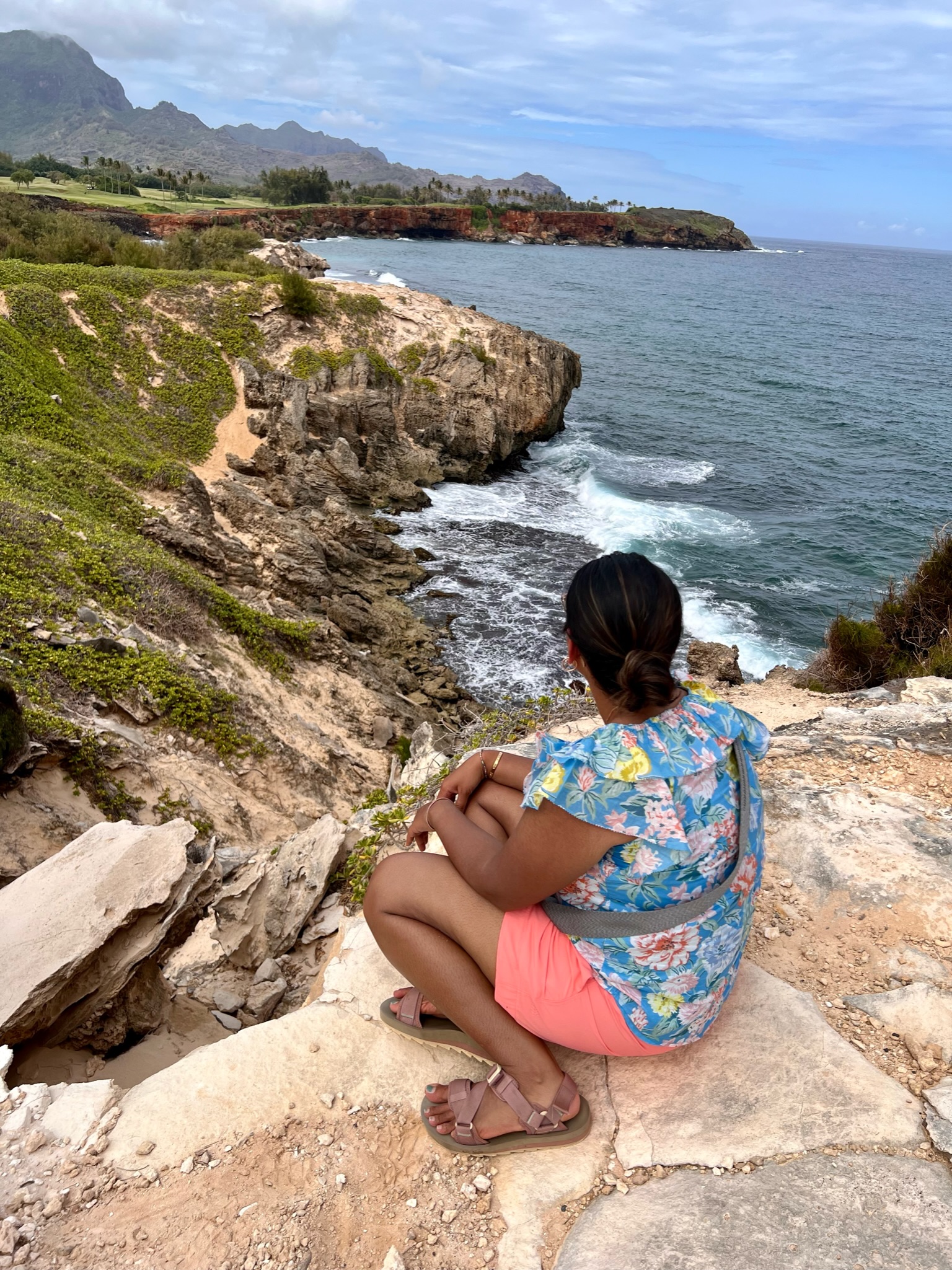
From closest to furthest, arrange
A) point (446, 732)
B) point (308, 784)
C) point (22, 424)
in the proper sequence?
point (308, 784) → point (446, 732) → point (22, 424)

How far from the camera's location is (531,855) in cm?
246

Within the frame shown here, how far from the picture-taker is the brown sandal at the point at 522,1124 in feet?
8.98

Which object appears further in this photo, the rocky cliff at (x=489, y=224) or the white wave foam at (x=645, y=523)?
the rocky cliff at (x=489, y=224)

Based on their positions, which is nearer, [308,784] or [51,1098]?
[51,1098]

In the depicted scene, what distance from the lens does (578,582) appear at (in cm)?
237

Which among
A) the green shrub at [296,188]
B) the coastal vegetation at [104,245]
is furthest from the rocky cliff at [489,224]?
the coastal vegetation at [104,245]

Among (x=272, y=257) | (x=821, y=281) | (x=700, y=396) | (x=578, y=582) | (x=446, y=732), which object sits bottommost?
(x=446, y=732)

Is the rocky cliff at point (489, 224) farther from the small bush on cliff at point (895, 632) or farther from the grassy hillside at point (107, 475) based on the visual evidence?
the small bush on cliff at point (895, 632)

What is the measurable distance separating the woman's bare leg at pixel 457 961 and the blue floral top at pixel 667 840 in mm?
385

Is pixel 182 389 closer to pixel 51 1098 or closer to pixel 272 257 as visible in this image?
pixel 272 257

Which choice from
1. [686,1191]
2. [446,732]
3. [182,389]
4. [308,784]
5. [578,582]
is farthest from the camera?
[182,389]

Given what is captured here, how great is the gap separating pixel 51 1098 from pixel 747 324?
77.0 meters

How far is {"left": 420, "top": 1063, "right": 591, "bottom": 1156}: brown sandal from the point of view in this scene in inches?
A: 108

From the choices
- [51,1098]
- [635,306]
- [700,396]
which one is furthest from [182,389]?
[635,306]
